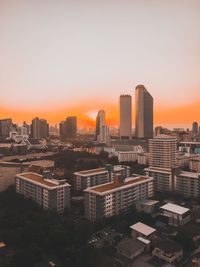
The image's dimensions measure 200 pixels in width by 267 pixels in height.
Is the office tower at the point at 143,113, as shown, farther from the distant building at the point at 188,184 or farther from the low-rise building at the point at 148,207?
the low-rise building at the point at 148,207

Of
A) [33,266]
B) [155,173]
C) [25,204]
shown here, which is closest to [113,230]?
[33,266]

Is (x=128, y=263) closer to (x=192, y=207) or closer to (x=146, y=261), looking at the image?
(x=146, y=261)

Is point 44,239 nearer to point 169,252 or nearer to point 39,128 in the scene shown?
point 169,252

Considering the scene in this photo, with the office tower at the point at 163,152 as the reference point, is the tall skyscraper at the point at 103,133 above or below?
above

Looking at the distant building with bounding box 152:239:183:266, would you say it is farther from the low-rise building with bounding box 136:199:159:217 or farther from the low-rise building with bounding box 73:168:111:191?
the low-rise building with bounding box 73:168:111:191

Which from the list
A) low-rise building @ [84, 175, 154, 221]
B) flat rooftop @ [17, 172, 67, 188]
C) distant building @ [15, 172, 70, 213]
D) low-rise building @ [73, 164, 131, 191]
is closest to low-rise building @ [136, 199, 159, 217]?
low-rise building @ [84, 175, 154, 221]

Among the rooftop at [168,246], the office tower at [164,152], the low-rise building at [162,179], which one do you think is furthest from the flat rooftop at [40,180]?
the office tower at [164,152]

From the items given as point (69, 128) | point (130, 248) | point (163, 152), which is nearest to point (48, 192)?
point (130, 248)
